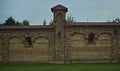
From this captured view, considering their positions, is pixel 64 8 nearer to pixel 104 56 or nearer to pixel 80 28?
pixel 80 28

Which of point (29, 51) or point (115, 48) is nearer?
point (115, 48)

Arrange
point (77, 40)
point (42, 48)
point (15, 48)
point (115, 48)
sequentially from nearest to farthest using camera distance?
point (115, 48), point (77, 40), point (42, 48), point (15, 48)

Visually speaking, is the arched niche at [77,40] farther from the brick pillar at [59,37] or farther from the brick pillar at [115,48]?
the brick pillar at [115,48]

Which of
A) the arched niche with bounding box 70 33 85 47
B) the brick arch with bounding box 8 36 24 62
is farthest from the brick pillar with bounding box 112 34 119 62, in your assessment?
the brick arch with bounding box 8 36 24 62

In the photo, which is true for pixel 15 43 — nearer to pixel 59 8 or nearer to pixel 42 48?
pixel 42 48

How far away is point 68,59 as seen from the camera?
24.1 m

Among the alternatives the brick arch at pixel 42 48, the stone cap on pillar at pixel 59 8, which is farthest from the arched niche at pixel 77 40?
the stone cap on pillar at pixel 59 8

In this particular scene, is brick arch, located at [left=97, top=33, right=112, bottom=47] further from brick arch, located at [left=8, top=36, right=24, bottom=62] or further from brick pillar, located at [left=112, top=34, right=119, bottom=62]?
brick arch, located at [left=8, top=36, right=24, bottom=62]

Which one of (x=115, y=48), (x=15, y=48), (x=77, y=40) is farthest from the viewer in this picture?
(x=15, y=48)

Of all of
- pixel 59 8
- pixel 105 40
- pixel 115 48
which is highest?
pixel 59 8

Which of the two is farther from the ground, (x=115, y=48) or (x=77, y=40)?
(x=77, y=40)

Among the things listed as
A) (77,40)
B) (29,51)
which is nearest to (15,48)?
(29,51)

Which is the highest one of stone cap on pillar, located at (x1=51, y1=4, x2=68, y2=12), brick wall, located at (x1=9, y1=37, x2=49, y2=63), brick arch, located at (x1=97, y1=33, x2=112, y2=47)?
stone cap on pillar, located at (x1=51, y1=4, x2=68, y2=12)

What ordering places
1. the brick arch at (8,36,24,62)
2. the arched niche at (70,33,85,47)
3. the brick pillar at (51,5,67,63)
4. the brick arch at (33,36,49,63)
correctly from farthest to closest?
the brick arch at (8,36,24,62) < the brick arch at (33,36,49,63) < the arched niche at (70,33,85,47) < the brick pillar at (51,5,67,63)
